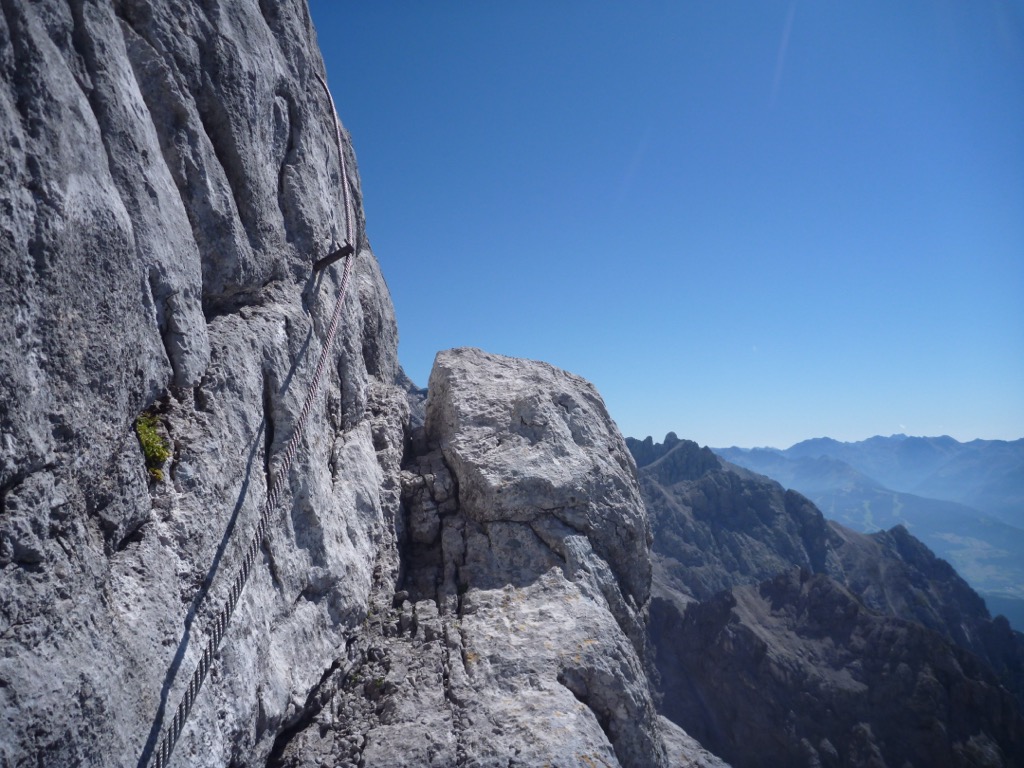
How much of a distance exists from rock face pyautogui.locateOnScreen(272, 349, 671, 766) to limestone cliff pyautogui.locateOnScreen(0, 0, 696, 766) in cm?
5

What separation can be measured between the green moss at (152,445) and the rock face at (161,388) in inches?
4.1

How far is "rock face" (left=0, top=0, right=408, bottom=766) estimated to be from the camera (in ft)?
15.1

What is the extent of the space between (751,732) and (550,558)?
239 ft

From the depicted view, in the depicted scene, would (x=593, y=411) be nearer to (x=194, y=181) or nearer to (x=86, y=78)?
(x=194, y=181)

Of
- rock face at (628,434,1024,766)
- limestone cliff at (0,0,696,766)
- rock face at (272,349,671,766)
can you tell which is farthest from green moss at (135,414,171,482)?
rock face at (628,434,1024,766)

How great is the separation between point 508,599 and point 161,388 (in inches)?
263

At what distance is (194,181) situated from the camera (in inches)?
299

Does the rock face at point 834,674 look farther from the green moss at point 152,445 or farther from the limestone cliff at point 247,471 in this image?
the green moss at point 152,445

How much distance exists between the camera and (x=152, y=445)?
6242mm

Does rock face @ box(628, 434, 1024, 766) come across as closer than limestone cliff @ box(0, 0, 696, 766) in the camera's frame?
No

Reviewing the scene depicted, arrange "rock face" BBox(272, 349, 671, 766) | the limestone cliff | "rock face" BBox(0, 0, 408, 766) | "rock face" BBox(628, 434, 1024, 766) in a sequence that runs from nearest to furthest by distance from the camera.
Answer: "rock face" BBox(0, 0, 408, 766), the limestone cliff, "rock face" BBox(272, 349, 671, 766), "rock face" BBox(628, 434, 1024, 766)

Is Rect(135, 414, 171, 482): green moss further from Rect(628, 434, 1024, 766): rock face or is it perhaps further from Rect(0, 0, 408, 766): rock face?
Rect(628, 434, 1024, 766): rock face

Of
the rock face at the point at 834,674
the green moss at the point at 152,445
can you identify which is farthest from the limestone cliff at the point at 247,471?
the rock face at the point at 834,674

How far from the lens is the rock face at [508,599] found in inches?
324
